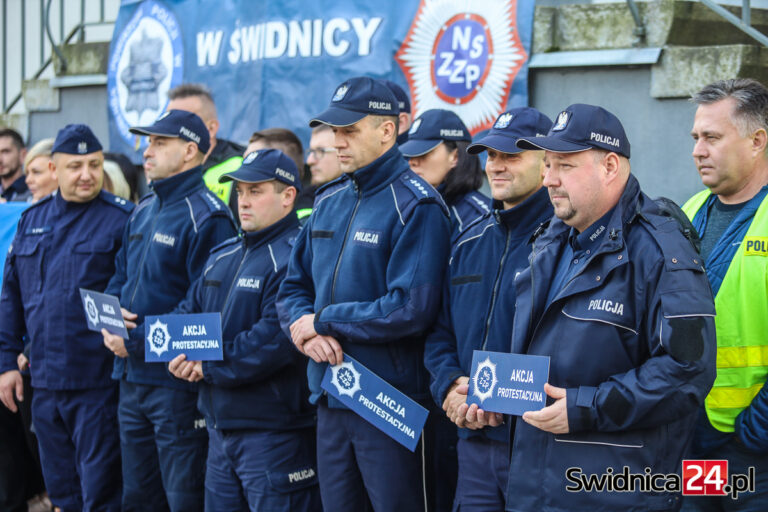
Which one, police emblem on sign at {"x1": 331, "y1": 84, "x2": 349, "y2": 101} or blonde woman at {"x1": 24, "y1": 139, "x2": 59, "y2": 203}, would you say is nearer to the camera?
police emblem on sign at {"x1": 331, "y1": 84, "x2": 349, "y2": 101}

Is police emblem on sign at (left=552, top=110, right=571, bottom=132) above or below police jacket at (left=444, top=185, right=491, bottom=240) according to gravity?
above

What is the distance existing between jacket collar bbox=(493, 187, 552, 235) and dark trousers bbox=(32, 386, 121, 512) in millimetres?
2634

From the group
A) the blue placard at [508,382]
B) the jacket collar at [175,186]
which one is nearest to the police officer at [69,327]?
the jacket collar at [175,186]

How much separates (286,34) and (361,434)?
14.0 feet

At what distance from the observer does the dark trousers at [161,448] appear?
442cm

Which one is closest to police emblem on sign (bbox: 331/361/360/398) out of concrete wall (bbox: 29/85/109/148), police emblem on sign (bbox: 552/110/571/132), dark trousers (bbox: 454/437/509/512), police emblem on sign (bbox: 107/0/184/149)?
dark trousers (bbox: 454/437/509/512)

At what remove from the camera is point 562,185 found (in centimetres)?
285

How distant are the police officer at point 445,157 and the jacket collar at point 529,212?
91 cm

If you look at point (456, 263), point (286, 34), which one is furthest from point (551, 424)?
point (286, 34)

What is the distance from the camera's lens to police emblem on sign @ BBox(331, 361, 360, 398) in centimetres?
352

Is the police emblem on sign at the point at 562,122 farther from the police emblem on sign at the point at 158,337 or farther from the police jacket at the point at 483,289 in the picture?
the police emblem on sign at the point at 158,337

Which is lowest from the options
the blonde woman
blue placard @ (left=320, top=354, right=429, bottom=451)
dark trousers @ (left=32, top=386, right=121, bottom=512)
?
dark trousers @ (left=32, top=386, right=121, bottom=512)

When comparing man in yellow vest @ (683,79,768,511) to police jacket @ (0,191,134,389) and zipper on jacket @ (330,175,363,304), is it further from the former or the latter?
police jacket @ (0,191,134,389)

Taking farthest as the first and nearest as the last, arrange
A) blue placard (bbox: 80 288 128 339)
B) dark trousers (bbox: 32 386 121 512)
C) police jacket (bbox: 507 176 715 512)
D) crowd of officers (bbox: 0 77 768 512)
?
dark trousers (bbox: 32 386 121 512) → blue placard (bbox: 80 288 128 339) → crowd of officers (bbox: 0 77 768 512) → police jacket (bbox: 507 176 715 512)
